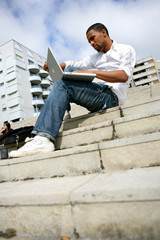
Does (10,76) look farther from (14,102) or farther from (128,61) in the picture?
(128,61)

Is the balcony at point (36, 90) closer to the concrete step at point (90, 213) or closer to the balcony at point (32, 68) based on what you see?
the balcony at point (32, 68)

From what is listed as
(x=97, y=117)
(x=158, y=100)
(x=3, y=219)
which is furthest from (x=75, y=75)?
(x=3, y=219)

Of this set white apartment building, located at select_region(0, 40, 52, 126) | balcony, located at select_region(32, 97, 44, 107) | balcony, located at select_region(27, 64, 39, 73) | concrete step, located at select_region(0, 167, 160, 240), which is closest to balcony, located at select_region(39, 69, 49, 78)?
balcony, located at select_region(27, 64, 39, 73)

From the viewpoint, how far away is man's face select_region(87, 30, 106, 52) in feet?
7.12

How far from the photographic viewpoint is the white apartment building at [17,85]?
107 feet

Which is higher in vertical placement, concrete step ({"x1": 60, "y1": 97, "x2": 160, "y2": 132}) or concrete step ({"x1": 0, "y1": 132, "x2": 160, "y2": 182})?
concrete step ({"x1": 60, "y1": 97, "x2": 160, "y2": 132})

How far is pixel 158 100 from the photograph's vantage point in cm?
186

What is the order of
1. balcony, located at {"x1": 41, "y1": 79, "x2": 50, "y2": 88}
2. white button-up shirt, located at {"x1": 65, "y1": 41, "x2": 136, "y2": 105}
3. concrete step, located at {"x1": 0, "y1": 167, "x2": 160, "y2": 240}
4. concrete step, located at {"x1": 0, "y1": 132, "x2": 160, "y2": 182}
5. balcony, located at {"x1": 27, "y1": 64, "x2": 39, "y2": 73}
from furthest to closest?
balcony, located at {"x1": 41, "y1": 79, "x2": 50, "y2": 88}, balcony, located at {"x1": 27, "y1": 64, "x2": 39, "y2": 73}, white button-up shirt, located at {"x1": 65, "y1": 41, "x2": 136, "y2": 105}, concrete step, located at {"x1": 0, "y1": 132, "x2": 160, "y2": 182}, concrete step, located at {"x1": 0, "y1": 167, "x2": 160, "y2": 240}

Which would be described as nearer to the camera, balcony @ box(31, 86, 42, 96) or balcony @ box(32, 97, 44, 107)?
balcony @ box(32, 97, 44, 107)

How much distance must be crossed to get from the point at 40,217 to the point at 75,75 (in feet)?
4.58

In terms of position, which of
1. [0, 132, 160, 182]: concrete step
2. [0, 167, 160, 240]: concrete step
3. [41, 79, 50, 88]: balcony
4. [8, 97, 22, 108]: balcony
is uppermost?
[41, 79, 50, 88]: balcony

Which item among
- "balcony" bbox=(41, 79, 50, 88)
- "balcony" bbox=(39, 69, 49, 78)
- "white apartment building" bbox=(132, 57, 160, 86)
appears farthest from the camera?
"white apartment building" bbox=(132, 57, 160, 86)

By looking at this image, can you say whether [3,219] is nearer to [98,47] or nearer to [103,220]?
[103,220]

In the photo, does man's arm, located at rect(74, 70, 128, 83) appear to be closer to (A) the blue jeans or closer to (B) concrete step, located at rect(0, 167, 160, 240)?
(A) the blue jeans
